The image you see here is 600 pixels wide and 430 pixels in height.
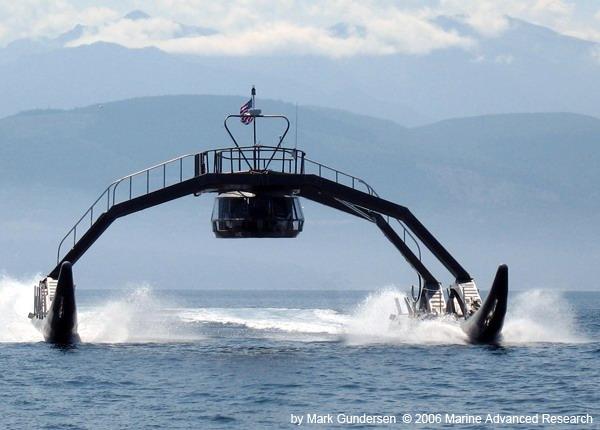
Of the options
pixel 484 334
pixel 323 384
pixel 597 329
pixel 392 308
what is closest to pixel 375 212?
pixel 484 334

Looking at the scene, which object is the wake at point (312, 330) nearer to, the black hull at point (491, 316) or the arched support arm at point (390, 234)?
the black hull at point (491, 316)

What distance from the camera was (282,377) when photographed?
55.2m

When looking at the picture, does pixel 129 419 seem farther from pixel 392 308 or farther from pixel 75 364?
pixel 392 308

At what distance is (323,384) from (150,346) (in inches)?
658

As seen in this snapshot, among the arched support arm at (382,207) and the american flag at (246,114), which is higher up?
the american flag at (246,114)

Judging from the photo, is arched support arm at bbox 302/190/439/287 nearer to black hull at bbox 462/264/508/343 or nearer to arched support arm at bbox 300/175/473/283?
arched support arm at bbox 300/175/473/283

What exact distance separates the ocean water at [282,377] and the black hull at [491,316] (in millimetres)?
967

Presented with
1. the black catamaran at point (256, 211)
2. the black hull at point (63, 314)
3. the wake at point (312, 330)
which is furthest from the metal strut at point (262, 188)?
the black hull at point (63, 314)

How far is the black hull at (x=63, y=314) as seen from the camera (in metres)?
62.7

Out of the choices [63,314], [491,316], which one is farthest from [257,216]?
[491,316]

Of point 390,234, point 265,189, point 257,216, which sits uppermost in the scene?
point 265,189

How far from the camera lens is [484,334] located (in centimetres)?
6594

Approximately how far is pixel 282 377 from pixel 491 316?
13.4 meters

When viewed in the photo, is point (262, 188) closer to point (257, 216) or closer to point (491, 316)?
point (257, 216)
